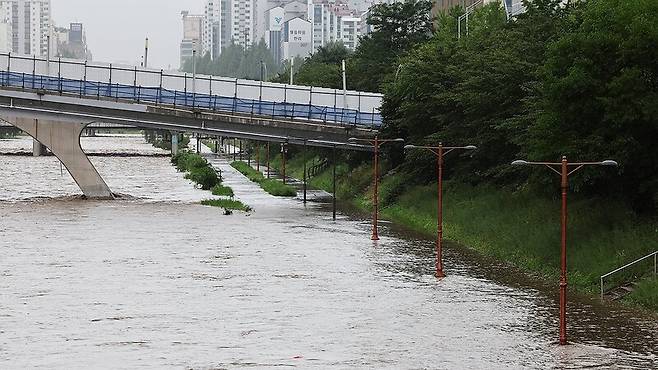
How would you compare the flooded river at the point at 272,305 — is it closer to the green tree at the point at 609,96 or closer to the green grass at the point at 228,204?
the green tree at the point at 609,96

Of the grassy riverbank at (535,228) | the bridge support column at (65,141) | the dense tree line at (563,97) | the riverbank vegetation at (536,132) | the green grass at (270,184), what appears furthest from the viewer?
the green grass at (270,184)

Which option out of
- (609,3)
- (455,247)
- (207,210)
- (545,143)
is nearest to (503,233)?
(455,247)

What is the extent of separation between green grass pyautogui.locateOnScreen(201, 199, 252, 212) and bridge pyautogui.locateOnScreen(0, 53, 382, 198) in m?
4.79

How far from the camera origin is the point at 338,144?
3730 inches

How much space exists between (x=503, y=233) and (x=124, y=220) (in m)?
27.1

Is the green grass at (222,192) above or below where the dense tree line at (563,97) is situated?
below

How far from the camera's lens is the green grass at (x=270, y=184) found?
107312mm

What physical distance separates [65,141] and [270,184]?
27.2 meters

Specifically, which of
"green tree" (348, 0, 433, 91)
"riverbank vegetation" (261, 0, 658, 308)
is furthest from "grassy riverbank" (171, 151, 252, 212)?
"green tree" (348, 0, 433, 91)

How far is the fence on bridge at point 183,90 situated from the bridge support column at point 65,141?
3.50 m

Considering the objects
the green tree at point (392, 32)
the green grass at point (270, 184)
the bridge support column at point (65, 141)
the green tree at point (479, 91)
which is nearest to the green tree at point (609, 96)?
the green tree at point (479, 91)

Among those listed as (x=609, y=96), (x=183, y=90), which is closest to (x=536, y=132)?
(x=609, y=96)

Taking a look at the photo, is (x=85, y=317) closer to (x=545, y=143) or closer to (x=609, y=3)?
(x=545, y=143)

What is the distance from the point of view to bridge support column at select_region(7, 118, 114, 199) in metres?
92.8
